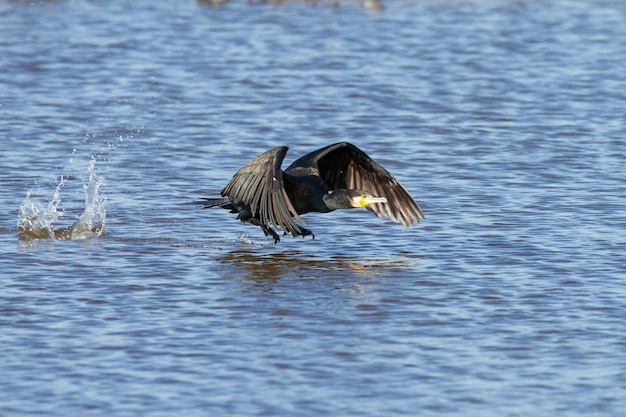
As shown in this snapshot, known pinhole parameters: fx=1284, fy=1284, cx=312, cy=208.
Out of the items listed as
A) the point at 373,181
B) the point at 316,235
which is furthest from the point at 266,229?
the point at 373,181

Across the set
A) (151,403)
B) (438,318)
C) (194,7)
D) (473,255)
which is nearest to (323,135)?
(473,255)

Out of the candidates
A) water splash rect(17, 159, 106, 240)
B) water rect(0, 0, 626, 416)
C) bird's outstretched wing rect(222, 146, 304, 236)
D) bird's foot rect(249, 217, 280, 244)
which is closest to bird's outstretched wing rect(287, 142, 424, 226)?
water rect(0, 0, 626, 416)

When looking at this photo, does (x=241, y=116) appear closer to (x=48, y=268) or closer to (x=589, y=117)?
(x=589, y=117)

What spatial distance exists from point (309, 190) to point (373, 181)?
1.02 m

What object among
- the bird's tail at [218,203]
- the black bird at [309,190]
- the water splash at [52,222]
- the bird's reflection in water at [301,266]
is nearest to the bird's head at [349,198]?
the black bird at [309,190]

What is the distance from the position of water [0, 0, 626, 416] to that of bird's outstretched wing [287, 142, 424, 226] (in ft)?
0.67

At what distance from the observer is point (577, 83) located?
646 inches

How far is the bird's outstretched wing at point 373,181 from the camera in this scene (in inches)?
384

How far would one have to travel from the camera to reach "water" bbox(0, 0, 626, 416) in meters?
6.54

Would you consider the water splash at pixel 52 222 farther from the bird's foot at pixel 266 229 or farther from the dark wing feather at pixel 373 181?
the dark wing feather at pixel 373 181

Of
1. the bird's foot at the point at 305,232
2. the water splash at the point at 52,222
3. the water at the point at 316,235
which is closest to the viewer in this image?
the water at the point at 316,235

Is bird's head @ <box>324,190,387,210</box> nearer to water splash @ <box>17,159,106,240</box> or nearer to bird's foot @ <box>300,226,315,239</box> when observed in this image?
bird's foot @ <box>300,226,315,239</box>

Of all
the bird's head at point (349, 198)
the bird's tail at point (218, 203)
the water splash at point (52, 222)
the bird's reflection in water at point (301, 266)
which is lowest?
the bird's reflection in water at point (301, 266)

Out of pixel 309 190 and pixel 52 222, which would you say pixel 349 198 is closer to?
pixel 309 190
